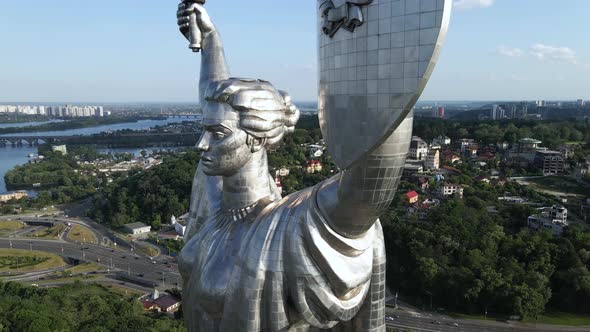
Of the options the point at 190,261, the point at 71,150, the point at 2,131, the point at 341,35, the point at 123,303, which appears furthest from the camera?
the point at 2,131

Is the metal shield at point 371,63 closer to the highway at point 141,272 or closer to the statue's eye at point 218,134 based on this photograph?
the statue's eye at point 218,134

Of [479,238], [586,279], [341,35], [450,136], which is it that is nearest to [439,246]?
[479,238]

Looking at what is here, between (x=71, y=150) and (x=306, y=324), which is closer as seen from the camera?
(x=306, y=324)

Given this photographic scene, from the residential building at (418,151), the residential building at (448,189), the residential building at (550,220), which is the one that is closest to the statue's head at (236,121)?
the residential building at (550,220)

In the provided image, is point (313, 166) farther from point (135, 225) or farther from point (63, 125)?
point (63, 125)

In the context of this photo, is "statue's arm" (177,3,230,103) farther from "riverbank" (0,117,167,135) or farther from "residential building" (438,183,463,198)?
"riverbank" (0,117,167,135)

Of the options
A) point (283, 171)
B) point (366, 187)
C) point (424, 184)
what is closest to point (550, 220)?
point (424, 184)

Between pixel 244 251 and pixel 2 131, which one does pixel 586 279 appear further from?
pixel 2 131
